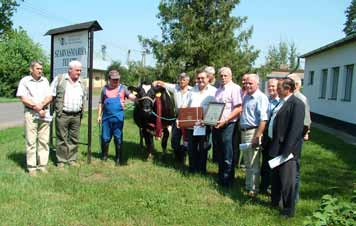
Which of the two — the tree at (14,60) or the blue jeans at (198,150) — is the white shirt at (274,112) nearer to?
the blue jeans at (198,150)

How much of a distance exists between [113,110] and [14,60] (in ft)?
106

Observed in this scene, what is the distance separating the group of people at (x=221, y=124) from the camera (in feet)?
17.8

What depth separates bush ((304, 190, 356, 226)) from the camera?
Result: 3.59 m

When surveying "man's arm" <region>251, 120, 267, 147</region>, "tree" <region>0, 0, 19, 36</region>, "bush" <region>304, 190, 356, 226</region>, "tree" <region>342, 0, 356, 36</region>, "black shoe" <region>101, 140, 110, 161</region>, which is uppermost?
"tree" <region>342, 0, 356, 36</region>

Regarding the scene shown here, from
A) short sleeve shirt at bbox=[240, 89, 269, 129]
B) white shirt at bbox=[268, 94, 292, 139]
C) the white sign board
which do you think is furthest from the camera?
the white sign board

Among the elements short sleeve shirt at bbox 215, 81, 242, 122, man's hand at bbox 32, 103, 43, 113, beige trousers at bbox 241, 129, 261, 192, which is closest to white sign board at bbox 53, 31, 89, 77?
man's hand at bbox 32, 103, 43, 113

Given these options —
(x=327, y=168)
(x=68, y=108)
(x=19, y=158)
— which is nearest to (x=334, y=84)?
(x=327, y=168)

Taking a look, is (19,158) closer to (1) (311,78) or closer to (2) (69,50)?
(2) (69,50)

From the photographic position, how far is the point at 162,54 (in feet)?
55.7

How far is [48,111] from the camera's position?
7473 mm

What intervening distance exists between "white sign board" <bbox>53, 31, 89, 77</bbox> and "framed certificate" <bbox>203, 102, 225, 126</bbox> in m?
2.88

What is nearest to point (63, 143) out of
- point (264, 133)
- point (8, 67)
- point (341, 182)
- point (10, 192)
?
point (10, 192)

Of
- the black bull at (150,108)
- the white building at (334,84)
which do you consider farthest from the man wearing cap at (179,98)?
the white building at (334,84)

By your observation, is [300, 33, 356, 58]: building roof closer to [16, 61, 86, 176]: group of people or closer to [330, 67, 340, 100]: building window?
[330, 67, 340, 100]: building window
